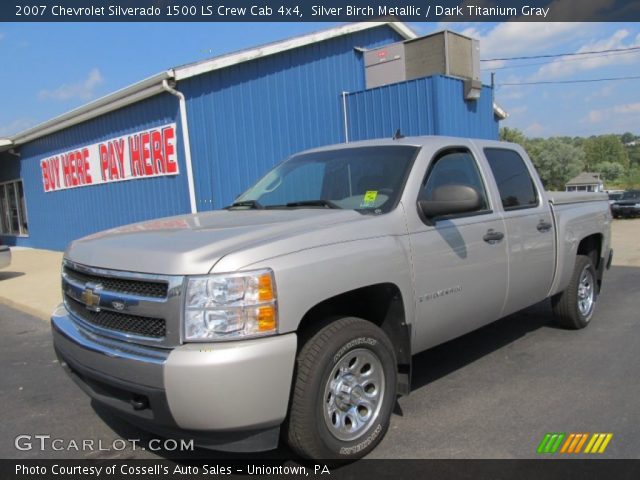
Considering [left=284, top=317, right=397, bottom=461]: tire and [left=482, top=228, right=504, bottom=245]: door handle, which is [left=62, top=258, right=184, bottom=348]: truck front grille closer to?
[left=284, top=317, right=397, bottom=461]: tire

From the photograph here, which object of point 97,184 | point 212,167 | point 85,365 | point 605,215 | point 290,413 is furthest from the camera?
point 97,184

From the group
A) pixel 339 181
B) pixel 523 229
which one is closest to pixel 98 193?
pixel 339 181

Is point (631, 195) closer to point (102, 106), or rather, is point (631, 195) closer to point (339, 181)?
point (102, 106)

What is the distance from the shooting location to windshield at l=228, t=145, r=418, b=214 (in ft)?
12.5

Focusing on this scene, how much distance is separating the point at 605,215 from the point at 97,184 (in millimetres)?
11899

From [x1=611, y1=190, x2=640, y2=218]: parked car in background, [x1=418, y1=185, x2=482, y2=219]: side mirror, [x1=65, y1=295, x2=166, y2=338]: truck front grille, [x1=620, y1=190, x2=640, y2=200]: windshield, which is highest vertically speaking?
[x1=418, y1=185, x2=482, y2=219]: side mirror

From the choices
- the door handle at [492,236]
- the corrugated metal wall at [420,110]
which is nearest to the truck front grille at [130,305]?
the door handle at [492,236]

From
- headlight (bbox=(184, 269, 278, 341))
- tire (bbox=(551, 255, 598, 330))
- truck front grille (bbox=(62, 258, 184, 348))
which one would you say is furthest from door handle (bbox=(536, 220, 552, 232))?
truck front grille (bbox=(62, 258, 184, 348))

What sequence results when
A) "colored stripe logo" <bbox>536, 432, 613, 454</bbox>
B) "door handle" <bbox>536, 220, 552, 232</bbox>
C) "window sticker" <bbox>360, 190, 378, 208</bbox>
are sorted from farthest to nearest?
"door handle" <bbox>536, 220, 552, 232</bbox> < "window sticker" <bbox>360, 190, 378, 208</bbox> < "colored stripe logo" <bbox>536, 432, 613, 454</bbox>

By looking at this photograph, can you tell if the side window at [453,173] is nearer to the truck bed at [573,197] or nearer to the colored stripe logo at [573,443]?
the truck bed at [573,197]

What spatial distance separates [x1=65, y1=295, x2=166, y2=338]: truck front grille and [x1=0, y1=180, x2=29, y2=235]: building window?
60.1 ft

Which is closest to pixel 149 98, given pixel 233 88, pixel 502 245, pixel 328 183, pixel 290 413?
pixel 233 88

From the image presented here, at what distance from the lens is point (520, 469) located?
313 cm

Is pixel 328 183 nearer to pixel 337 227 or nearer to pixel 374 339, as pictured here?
pixel 337 227
